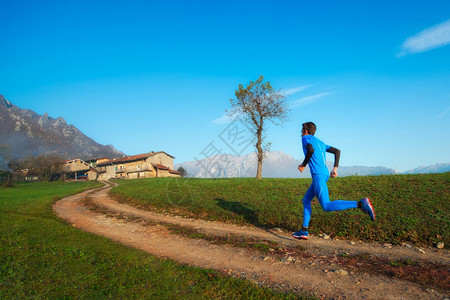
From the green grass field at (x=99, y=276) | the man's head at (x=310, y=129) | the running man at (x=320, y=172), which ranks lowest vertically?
the green grass field at (x=99, y=276)

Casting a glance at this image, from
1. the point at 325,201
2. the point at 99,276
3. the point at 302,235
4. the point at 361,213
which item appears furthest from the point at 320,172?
the point at 99,276

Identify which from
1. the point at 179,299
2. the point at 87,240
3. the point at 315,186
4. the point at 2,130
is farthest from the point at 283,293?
the point at 2,130

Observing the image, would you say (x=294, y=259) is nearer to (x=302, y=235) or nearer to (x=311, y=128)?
(x=302, y=235)

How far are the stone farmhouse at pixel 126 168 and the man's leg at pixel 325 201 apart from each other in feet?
269

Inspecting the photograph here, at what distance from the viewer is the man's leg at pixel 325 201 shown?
6316 millimetres

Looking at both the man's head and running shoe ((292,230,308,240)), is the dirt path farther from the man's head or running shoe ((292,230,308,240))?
the man's head

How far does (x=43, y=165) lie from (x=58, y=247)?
85.9 metres

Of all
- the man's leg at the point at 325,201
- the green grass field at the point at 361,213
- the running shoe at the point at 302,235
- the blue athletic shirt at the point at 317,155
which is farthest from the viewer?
the green grass field at the point at 361,213

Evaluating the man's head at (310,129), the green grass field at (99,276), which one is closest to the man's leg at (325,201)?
the man's head at (310,129)

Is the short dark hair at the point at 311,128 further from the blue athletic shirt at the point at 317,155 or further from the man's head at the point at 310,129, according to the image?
the blue athletic shirt at the point at 317,155

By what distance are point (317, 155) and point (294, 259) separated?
284 cm

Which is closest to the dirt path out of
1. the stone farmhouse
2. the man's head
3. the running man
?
the running man

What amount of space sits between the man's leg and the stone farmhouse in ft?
269

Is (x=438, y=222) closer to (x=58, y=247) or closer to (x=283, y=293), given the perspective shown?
(x=283, y=293)
